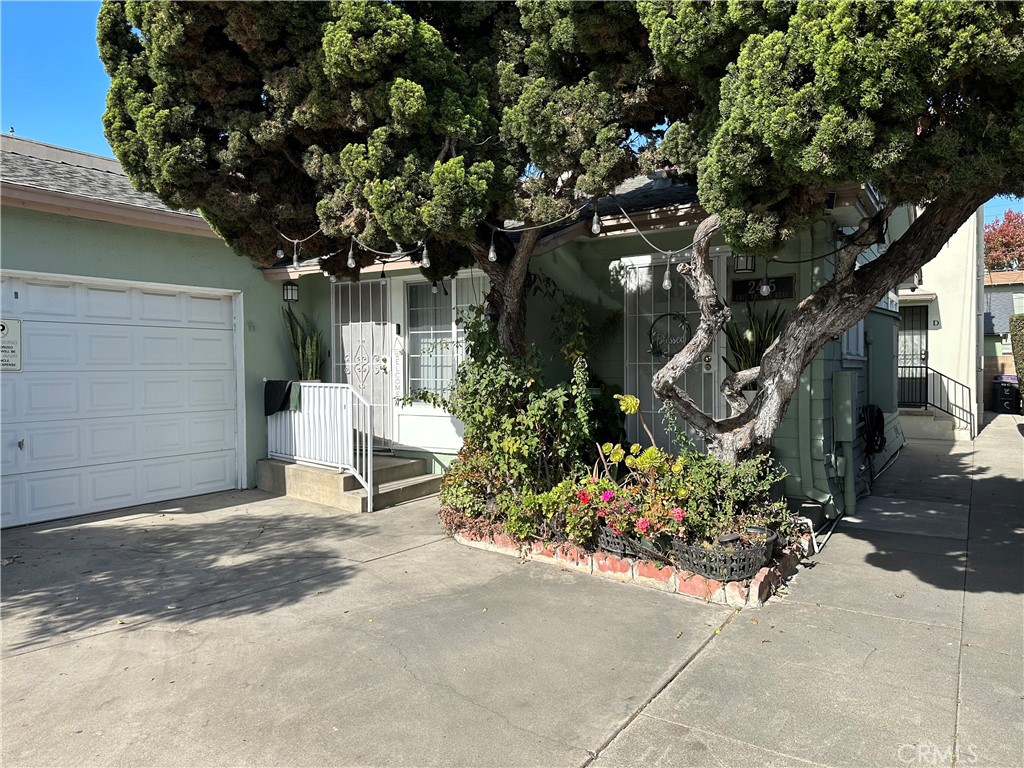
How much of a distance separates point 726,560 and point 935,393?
12198mm

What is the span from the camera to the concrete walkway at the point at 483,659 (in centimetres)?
286

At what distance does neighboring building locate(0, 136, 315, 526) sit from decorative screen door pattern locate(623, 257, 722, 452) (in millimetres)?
4816

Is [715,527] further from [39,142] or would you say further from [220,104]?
[39,142]

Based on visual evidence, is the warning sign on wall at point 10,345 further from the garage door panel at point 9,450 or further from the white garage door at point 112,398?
the garage door panel at point 9,450

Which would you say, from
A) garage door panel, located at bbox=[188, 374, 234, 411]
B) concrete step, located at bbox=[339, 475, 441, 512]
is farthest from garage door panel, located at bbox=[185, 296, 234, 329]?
concrete step, located at bbox=[339, 475, 441, 512]

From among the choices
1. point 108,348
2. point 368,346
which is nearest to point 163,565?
point 108,348

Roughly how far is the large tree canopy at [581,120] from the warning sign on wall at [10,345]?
8.00 ft

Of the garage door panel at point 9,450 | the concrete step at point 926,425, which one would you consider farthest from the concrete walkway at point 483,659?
the concrete step at point 926,425

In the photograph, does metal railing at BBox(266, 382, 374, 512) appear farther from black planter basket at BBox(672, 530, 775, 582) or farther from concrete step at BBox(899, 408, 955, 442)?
concrete step at BBox(899, 408, 955, 442)

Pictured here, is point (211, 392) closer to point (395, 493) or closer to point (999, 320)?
point (395, 493)

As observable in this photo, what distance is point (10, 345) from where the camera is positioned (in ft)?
21.4

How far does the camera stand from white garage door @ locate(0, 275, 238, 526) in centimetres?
666

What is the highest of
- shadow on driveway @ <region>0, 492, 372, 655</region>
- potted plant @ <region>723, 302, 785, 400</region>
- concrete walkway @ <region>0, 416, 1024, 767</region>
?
potted plant @ <region>723, 302, 785, 400</region>
